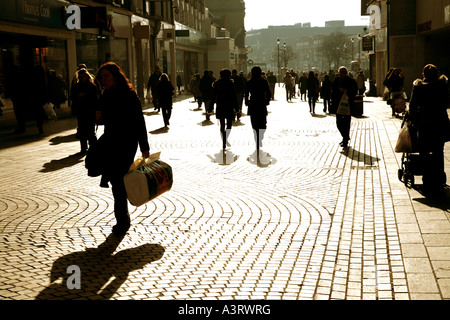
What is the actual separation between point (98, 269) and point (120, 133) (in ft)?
6.21

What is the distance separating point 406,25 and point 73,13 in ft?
62.8

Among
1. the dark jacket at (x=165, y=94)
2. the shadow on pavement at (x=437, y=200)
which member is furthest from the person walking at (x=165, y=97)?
the shadow on pavement at (x=437, y=200)

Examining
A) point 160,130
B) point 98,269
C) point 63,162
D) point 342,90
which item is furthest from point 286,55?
point 98,269

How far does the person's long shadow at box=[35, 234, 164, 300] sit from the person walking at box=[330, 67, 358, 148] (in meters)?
8.57

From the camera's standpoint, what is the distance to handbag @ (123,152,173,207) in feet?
22.3

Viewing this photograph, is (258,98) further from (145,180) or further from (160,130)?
(145,180)

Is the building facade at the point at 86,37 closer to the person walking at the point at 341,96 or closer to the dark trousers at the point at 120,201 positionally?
the person walking at the point at 341,96

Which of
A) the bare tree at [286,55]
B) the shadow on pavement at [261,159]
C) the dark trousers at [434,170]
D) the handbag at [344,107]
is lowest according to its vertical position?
the shadow on pavement at [261,159]

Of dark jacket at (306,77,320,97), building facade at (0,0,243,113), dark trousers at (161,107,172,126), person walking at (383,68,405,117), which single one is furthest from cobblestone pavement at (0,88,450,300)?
dark jacket at (306,77,320,97)

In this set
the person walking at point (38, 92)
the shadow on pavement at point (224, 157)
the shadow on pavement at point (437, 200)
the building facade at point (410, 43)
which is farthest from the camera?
the building facade at point (410, 43)

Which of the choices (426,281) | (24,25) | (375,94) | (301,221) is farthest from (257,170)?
(375,94)

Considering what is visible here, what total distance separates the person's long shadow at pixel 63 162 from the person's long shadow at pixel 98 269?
5653 mm

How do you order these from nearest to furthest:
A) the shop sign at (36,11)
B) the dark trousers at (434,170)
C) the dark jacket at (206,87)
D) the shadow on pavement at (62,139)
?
the dark trousers at (434,170), the shadow on pavement at (62,139), the shop sign at (36,11), the dark jacket at (206,87)

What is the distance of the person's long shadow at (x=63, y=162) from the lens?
12.2 meters
